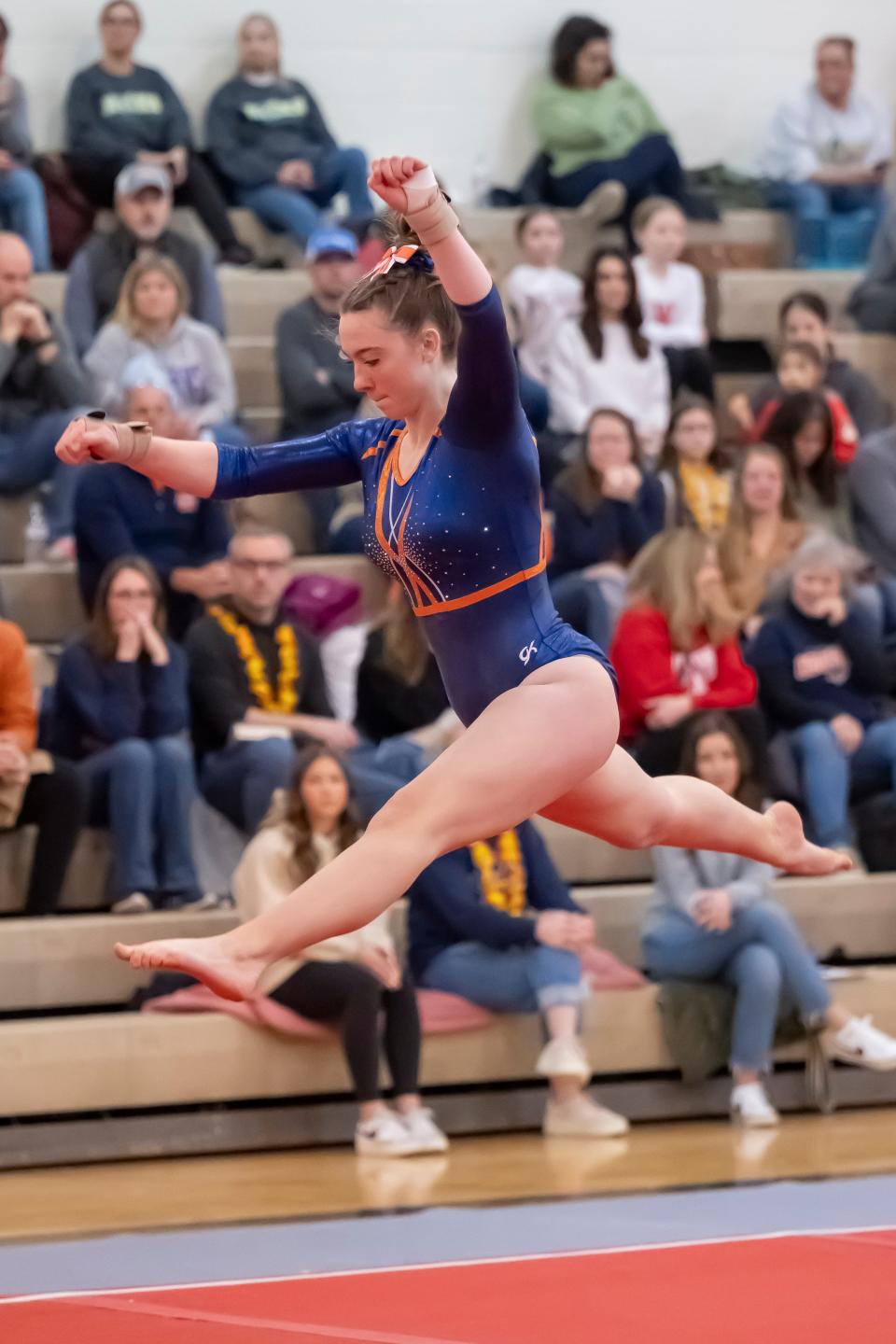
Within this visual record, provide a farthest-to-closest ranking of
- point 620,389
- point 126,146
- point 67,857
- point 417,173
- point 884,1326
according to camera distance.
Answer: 1. point 126,146
2. point 620,389
3. point 67,857
4. point 884,1326
5. point 417,173

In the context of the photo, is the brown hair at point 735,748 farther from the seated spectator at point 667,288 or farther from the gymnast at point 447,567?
the gymnast at point 447,567

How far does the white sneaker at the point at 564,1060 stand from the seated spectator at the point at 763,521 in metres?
1.74

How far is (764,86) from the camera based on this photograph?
10.1m

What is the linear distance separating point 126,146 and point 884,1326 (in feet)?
20.4

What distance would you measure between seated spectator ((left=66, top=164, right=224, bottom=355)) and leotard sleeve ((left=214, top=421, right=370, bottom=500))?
4040 mm

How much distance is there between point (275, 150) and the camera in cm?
868

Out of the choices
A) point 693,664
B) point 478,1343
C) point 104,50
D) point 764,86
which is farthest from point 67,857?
point 764,86

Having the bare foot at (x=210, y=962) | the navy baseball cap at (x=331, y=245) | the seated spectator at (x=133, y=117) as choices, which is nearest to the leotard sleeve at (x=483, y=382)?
the bare foot at (x=210, y=962)

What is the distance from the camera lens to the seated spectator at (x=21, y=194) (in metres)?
7.73

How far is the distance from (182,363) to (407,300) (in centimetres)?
399

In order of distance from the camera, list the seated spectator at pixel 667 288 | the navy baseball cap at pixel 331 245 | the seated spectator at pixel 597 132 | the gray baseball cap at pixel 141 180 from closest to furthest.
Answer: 1. the navy baseball cap at pixel 331 245
2. the gray baseball cap at pixel 141 180
3. the seated spectator at pixel 667 288
4. the seated spectator at pixel 597 132

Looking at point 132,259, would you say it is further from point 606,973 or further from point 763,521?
point 606,973

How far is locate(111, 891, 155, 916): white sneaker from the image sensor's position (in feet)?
19.0

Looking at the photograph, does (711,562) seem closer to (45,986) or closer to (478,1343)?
(45,986)
